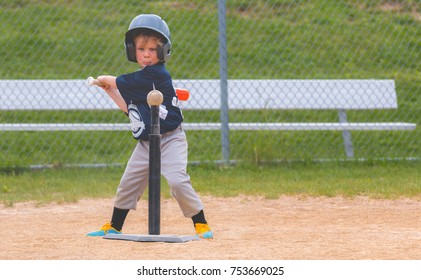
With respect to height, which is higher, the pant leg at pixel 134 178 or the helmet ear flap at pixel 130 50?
the helmet ear flap at pixel 130 50

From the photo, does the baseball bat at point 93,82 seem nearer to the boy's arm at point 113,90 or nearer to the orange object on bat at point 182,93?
the boy's arm at point 113,90

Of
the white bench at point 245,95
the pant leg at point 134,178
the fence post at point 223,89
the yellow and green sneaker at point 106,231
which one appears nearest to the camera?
the pant leg at point 134,178

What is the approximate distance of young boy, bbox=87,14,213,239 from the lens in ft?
19.2

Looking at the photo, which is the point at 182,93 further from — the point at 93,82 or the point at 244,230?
the point at 244,230

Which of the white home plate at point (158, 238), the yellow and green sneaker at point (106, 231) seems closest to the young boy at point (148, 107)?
the white home plate at point (158, 238)

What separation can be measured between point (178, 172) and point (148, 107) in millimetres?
433

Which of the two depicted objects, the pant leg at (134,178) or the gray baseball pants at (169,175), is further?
the pant leg at (134,178)

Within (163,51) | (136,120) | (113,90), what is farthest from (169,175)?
(163,51)

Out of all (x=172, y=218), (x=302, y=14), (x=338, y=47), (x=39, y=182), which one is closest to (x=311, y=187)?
(x=172, y=218)

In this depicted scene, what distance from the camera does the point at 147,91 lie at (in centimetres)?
588

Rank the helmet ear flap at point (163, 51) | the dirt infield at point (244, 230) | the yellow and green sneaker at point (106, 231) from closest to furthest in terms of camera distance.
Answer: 1. the dirt infield at point (244, 230)
2. the helmet ear flap at point (163, 51)
3. the yellow and green sneaker at point (106, 231)

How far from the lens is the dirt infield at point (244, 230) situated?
5355mm

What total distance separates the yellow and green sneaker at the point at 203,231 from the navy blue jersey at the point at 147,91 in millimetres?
628

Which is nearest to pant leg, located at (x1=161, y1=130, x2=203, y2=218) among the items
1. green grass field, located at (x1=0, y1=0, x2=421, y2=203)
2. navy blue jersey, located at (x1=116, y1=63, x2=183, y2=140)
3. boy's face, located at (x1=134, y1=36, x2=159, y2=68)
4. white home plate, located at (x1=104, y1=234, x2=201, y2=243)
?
navy blue jersey, located at (x1=116, y1=63, x2=183, y2=140)
